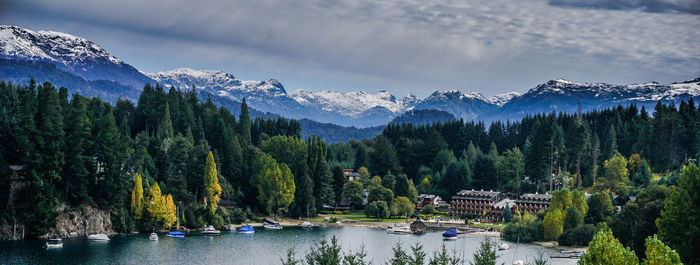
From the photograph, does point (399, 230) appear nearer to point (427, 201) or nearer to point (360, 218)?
point (360, 218)

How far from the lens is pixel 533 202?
379 ft

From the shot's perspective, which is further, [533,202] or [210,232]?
[533,202]

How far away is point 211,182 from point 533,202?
5574 cm

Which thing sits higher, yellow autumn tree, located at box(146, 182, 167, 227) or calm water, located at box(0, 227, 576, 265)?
yellow autumn tree, located at box(146, 182, 167, 227)

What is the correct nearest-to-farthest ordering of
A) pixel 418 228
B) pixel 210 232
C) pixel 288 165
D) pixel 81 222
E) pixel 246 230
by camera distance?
pixel 81 222 → pixel 210 232 → pixel 246 230 → pixel 418 228 → pixel 288 165

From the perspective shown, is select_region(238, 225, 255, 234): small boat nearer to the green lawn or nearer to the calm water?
the calm water

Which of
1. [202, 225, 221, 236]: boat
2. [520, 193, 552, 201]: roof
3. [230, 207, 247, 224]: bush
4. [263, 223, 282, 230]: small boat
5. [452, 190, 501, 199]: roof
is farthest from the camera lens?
[452, 190, 501, 199]: roof

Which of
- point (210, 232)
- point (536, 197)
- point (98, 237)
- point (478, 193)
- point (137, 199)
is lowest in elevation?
point (210, 232)

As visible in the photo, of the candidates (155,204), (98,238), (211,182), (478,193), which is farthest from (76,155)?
(478,193)

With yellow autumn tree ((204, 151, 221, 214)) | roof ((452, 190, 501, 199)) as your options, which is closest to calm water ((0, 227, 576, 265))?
yellow autumn tree ((204, 151, 221, 214))

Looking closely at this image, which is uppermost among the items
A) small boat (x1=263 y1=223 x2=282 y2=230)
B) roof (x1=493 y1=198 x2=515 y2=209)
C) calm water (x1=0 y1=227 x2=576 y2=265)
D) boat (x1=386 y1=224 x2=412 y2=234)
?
roof (x1=493 y1=198 x2=515 y2=209)

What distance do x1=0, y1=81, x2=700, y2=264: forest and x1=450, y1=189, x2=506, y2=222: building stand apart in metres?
8.34

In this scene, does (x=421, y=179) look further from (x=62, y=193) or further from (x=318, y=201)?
(x=62, y=193)

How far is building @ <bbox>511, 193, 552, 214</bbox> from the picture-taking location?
115m
